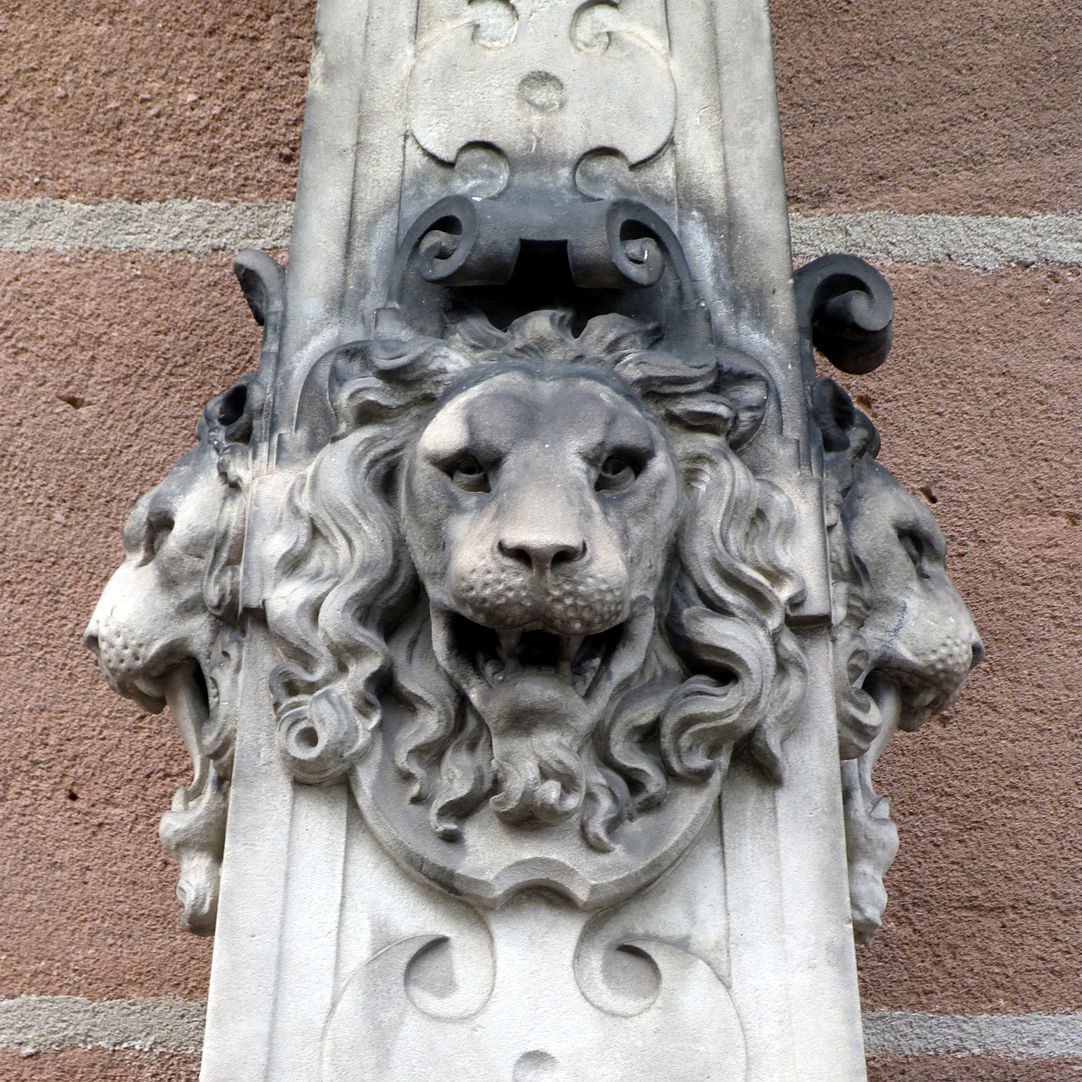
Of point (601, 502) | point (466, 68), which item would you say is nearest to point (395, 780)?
point (601, 502)

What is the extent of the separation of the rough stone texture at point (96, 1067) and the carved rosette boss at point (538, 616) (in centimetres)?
35

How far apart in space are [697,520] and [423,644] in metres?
0.18

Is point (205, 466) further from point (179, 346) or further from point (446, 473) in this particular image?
point (179, 346)

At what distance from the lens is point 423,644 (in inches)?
52.1

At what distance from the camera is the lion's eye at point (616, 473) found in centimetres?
130

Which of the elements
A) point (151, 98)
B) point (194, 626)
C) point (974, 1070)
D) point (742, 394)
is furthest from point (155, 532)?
point (974, 1070)

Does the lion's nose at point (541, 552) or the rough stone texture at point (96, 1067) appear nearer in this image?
the lion's nose at point (541, 552)

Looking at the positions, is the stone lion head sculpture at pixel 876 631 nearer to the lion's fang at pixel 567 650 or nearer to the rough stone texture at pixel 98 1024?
the lion's fang at pixel 567 650

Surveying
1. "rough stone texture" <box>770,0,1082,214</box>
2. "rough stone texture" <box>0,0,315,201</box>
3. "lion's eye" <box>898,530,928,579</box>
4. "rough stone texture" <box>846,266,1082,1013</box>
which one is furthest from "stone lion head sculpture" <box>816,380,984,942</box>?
"rough stone texture" <box>0,0,315,201</box>

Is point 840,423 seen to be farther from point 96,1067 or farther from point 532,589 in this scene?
point 96,1067

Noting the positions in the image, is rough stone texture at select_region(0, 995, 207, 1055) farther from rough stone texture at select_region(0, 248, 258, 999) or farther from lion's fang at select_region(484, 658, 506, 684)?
lion's fang at select_region(484, 658, 506, 684)

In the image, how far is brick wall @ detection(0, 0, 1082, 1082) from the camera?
5.66ft

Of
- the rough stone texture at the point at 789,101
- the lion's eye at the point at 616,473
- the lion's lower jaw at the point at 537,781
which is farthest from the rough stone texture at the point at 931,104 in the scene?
the lion's lower jaw at the point at 537,781

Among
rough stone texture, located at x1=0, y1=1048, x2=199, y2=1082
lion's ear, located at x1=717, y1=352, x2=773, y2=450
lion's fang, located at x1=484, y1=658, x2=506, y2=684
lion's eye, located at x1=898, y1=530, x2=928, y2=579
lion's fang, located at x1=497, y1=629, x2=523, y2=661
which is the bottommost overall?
rough stone texture, located at x1=0, y1=1048, x2=199, y2=1082
